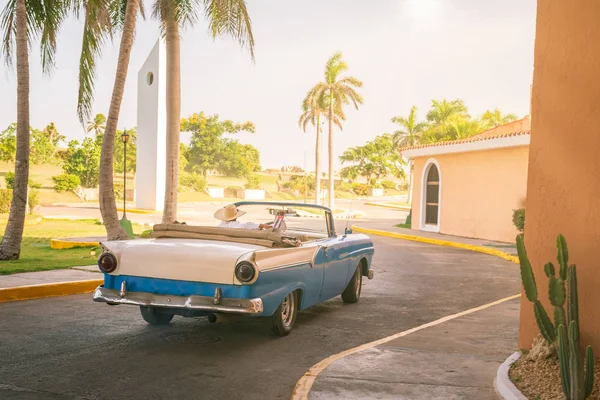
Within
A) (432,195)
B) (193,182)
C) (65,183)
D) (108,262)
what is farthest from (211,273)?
(193,182)

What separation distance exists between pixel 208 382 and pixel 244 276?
3.77ft

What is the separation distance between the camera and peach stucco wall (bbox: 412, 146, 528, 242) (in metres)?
22.4

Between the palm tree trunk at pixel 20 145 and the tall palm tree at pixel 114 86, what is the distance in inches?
69.2

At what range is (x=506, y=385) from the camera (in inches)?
194

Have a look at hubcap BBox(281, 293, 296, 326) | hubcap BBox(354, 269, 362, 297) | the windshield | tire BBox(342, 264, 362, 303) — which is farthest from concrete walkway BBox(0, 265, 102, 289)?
hubcap BBox(281, 293, 296, 326)

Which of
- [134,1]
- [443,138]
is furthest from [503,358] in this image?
[443,138]

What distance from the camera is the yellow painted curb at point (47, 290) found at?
8.98 m

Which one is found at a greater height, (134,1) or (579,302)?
(134,1)

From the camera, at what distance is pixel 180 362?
589 cm

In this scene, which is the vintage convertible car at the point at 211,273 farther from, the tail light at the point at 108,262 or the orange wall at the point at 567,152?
the orange wall at the point at 567,152

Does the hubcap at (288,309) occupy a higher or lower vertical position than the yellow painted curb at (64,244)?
higher

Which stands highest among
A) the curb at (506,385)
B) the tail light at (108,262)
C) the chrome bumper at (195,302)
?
the tail light at (108,262)

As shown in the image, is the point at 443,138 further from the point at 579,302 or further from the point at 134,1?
the point at 579,302

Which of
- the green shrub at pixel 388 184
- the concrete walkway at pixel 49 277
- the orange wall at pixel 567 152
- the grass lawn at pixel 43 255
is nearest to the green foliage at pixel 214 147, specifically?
the green shrub at pixel 388 184
